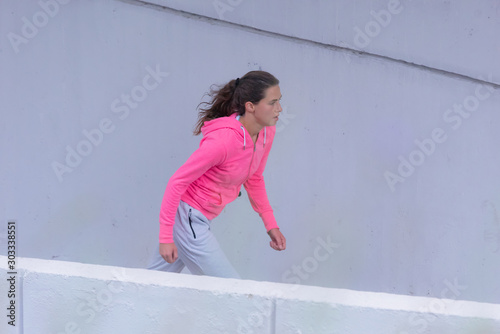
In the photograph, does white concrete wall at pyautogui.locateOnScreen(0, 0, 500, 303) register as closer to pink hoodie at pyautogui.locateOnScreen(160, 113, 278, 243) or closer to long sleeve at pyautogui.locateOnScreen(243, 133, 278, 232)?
long sleeve at pyautogui.locateOnScreen(243, 133, 278, 232)

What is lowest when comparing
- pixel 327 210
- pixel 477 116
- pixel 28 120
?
pixel 327 210

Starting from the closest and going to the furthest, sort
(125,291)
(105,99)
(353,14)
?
(125,291) < (353,14) < (105,99)

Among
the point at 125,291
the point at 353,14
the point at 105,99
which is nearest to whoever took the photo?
the point at 125,291

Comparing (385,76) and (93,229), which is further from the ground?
(385,76)

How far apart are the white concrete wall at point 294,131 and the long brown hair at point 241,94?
4.34 feet

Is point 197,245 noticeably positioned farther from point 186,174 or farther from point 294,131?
point 294,131

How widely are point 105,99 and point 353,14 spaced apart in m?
1.81

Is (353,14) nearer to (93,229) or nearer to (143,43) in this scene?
(143,43)

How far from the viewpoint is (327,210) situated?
4770 millimetres

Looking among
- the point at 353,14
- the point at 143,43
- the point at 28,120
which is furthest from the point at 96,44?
the point at 353,14

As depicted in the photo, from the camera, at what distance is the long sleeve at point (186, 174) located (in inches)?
119

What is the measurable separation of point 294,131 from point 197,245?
1746 mm

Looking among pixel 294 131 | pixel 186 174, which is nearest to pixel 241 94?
pixel 186 174

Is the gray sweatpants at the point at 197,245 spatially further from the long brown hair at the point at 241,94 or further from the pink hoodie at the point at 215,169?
the long brown hair at the point at 241,94
